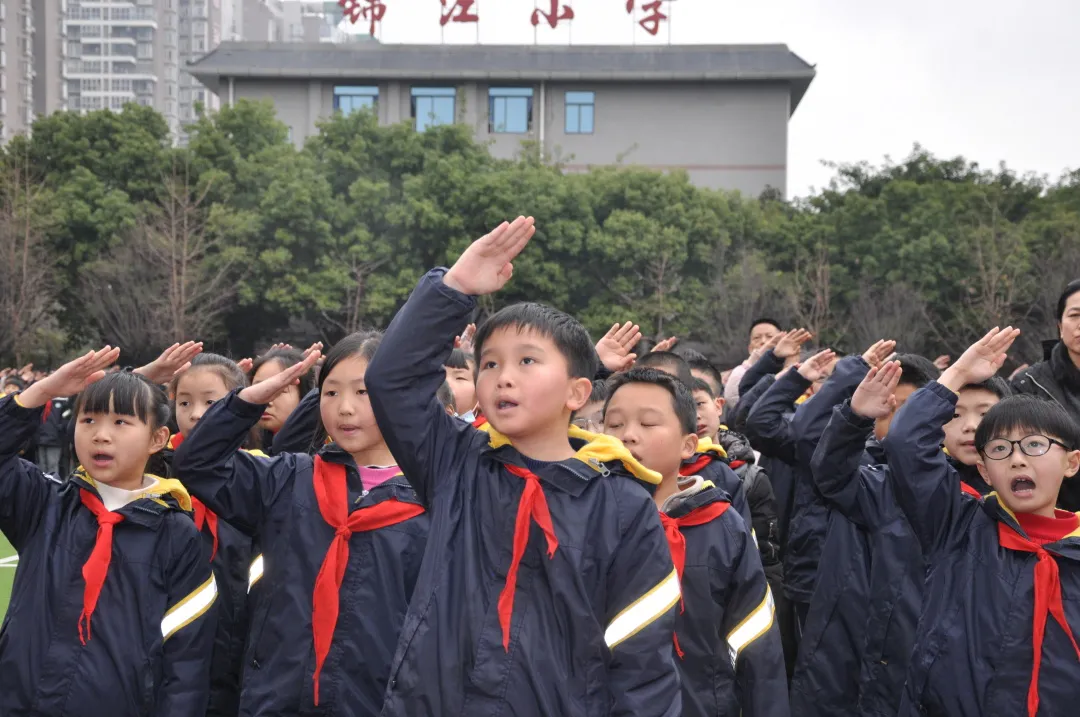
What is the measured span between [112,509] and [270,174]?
21462mm

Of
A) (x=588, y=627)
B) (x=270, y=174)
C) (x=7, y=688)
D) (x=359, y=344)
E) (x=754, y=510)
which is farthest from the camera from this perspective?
A: (x=270, y=174)

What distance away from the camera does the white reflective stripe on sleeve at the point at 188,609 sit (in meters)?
3.04

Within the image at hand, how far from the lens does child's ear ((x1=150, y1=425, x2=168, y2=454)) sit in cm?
332

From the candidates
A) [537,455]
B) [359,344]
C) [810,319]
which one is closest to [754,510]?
[359,344]

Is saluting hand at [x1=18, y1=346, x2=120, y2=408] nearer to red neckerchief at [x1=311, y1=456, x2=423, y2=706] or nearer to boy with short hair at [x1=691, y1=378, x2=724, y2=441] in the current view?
red neckerchief at [x1=311, y1=456, x2=423, y2=706]

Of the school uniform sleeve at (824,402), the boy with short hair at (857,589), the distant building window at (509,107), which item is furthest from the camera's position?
the distant building window at (509,107)

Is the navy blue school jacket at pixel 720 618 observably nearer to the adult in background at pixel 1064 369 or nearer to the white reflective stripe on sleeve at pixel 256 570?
the white reflective stripe on sleeve at pixel 256 570

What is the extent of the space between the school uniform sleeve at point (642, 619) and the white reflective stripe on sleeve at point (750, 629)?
80 centimetres

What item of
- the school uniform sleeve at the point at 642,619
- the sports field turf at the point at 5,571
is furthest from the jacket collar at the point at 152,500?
the sports field turf at the point at 5,571

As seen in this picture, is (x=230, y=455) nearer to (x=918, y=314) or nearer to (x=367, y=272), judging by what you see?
(x=367, y=272)

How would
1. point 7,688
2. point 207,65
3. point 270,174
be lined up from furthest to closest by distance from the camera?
point 207,65 < point 270,174 < point 7,688

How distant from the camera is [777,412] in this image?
4.46m

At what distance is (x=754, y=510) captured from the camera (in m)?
4.93

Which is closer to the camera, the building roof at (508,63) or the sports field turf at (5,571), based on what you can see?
the sports field turf at (5,571)
